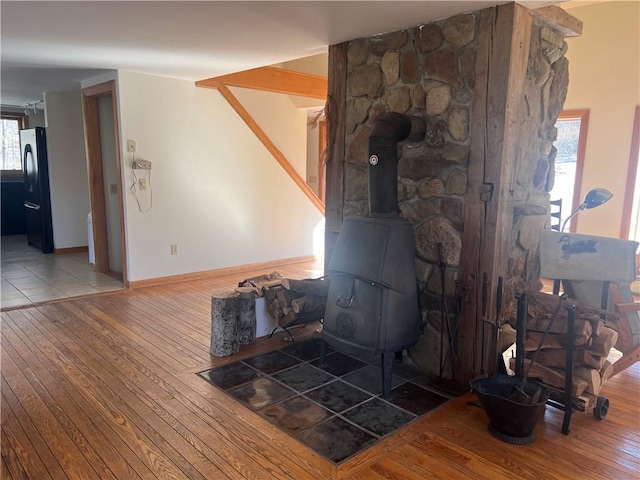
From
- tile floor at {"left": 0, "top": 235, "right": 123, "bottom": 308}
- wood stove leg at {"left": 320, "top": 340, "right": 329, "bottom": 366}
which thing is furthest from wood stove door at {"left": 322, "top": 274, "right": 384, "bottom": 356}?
tile floor at {"left": 0, "top": 235, "right": 123, "bottom": 308}

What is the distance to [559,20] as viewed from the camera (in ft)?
8.95

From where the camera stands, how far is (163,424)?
2.34m

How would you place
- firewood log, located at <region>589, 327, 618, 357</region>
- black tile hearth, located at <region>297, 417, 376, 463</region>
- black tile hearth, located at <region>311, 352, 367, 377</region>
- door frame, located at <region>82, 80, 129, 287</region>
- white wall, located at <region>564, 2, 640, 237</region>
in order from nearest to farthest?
black tile hearth, located at <region>297, 417, 376, 463</region>
firewood log, located at <region>589, 327, 618, 357</region>
black tile hearth, located at <region>311, 352, 367, 377</region>
white wall, located at <region>564, 2, 640, 237</region>
door frame, located at <region>82, 80, 129, 287</region>

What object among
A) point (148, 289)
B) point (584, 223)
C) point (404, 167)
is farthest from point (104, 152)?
point (584, 223)

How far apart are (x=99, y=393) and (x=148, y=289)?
2353mm

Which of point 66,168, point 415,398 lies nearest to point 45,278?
point 66,168

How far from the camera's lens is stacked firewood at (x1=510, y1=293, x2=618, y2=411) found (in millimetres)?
2361

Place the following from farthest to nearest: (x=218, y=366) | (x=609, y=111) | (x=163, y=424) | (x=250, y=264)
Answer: (x=250, y=264), (x=609, y=111), (x=218, y=366), (x=163, y=424)

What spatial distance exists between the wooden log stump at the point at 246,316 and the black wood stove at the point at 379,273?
0.77 meters

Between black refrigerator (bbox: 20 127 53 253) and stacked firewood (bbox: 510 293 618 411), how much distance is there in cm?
658

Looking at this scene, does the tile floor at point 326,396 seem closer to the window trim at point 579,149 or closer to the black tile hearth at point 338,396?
the black tile hearth at point 338,396

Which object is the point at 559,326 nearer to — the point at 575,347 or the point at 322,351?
the point at 575,347

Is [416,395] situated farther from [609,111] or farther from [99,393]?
[609,111]

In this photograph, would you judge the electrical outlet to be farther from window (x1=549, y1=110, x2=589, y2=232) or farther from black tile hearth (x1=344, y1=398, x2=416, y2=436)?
window (x1=549, y1=110, x2=589, y2=232)
